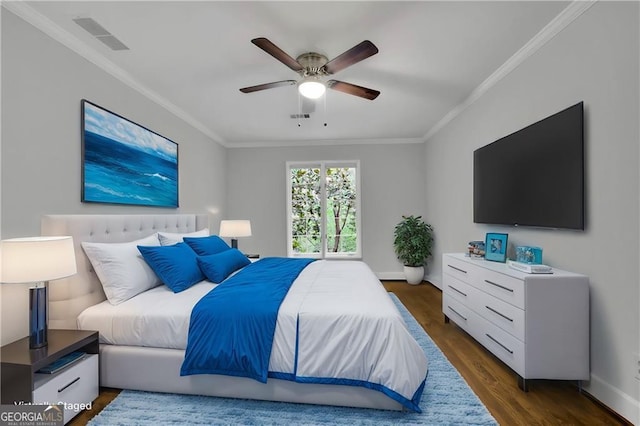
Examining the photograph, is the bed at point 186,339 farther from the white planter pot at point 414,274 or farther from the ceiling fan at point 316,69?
the white planter pot at point 414,274

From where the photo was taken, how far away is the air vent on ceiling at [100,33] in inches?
81.7

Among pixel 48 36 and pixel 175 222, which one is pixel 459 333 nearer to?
pixel 175 222

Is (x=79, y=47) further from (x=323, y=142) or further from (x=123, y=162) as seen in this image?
(x=323, y=142)

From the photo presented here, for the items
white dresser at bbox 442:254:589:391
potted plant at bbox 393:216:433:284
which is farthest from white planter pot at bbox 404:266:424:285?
white dresser at bbox 442:254:589:391

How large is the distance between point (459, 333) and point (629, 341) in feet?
4.65

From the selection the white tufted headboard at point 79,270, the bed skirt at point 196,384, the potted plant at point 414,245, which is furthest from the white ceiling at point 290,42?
the bed skirt at point 196,384

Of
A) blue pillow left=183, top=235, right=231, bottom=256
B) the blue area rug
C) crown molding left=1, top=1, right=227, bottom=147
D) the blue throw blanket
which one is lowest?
the blue area rug

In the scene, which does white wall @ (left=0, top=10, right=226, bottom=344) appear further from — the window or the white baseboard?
the white baseboard

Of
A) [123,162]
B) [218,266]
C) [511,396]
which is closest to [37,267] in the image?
[218,266]

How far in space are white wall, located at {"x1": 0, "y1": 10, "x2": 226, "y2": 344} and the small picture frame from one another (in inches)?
138

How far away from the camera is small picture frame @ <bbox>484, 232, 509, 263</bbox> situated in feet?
8.79

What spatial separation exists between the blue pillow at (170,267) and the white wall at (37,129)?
66 centimetres

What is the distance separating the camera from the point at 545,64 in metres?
2.34

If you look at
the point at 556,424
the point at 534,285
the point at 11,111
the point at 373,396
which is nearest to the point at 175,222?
the point at 11,111
